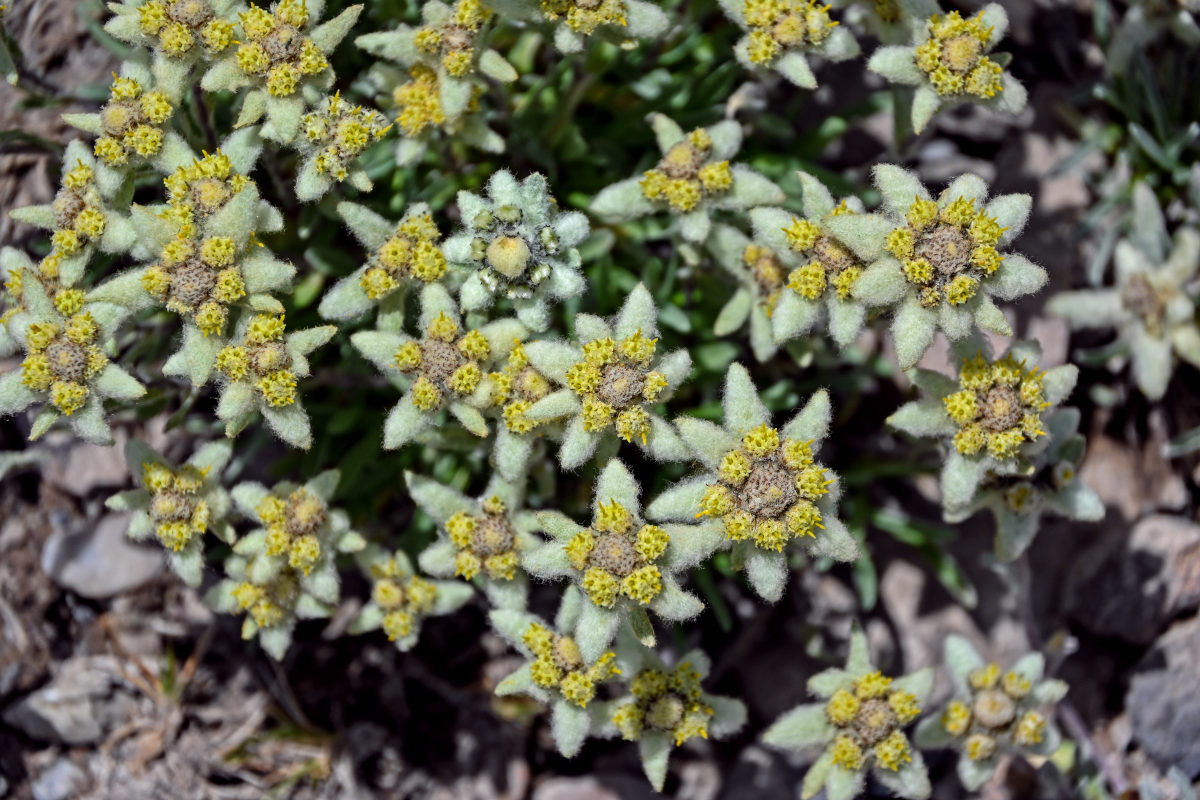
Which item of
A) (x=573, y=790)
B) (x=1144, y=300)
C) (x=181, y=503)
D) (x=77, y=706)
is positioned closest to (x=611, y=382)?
(x=181, y=503)

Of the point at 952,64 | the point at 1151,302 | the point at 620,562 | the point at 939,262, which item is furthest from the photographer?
the point at 1151,302

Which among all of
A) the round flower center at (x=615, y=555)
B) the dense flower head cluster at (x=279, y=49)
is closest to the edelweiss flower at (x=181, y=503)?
the dense flower head cluster at (x=279, y=49)

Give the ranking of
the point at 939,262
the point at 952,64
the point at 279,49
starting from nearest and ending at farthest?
the point at 939,262, the point at 279,49, the point at 952,64

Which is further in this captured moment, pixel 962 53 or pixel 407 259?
pixel 962 53

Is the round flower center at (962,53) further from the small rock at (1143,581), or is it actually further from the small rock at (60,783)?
the small rock at (60,783)

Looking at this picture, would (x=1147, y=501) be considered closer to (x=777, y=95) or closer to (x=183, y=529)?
(x=777, y=95)

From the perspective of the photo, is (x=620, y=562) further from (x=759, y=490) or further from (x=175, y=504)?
(x=175, y=504)
